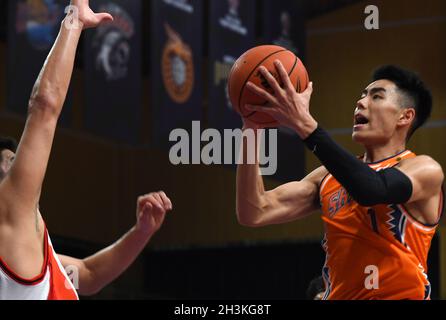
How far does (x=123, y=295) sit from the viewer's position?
41.0 ft

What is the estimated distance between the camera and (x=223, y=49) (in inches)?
370

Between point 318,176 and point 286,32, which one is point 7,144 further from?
point 286,32

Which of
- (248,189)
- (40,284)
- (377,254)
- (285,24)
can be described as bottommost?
(40,284)

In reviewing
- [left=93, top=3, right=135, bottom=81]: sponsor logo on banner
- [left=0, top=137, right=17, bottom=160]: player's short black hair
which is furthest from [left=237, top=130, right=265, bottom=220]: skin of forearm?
[left=93, top=3, right=135, bottom=81]: sponsor logo on banner

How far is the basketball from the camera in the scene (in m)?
3.92

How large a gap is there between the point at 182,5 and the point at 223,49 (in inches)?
27.3

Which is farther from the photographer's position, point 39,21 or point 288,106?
point 39,21

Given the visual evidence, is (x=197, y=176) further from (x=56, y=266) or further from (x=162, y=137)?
(x=56, y=266)

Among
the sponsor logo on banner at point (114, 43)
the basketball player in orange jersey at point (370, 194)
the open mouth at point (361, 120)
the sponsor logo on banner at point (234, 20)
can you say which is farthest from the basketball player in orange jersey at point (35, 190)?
the sponsor logo on banner at point (234, 20)

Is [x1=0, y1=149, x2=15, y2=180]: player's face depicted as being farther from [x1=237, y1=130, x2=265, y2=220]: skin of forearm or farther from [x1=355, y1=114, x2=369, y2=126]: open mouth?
[x1=355, y1=114, x2=369, y2=126]: open mouth

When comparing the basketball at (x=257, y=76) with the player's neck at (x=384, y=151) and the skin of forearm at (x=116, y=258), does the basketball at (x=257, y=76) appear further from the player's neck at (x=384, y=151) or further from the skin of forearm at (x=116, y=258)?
the skin of forearm at (x=116, y=258)

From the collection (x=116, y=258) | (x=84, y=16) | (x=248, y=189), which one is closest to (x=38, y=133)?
(x=84, y=16)
